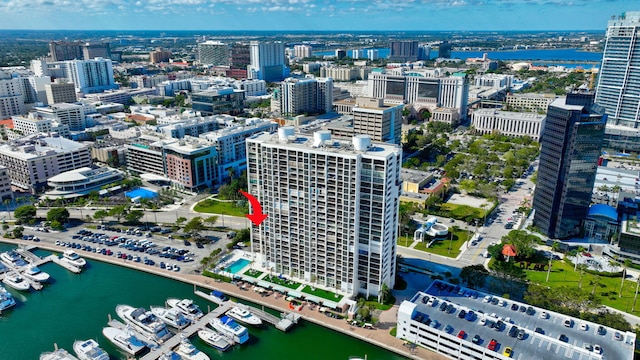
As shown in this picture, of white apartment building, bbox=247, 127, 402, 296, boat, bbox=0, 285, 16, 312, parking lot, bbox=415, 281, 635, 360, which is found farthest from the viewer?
boat, bbox=0, 285, 16, 312

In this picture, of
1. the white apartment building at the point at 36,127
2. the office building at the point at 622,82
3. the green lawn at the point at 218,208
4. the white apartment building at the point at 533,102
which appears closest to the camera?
the green lawn at the point at 218,208

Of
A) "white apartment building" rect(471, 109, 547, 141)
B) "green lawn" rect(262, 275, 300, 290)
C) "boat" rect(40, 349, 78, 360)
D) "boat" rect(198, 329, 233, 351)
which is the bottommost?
"boat" rect(198, 329, 233, 351)

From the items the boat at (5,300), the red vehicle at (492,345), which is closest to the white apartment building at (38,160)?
the boat at (5,300)

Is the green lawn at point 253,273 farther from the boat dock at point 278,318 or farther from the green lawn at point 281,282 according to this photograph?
the boat dock at point 278,318

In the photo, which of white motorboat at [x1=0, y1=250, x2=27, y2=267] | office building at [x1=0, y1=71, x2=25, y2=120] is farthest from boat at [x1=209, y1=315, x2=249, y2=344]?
office building at [x1=0, y1=71, x2=25, y2=120]

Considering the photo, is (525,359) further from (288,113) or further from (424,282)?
(288,113)

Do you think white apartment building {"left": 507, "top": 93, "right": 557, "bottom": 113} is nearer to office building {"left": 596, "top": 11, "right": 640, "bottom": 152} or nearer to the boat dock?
office building {"left": 596, "top": 11, "right": 640, "bottom": 152}
